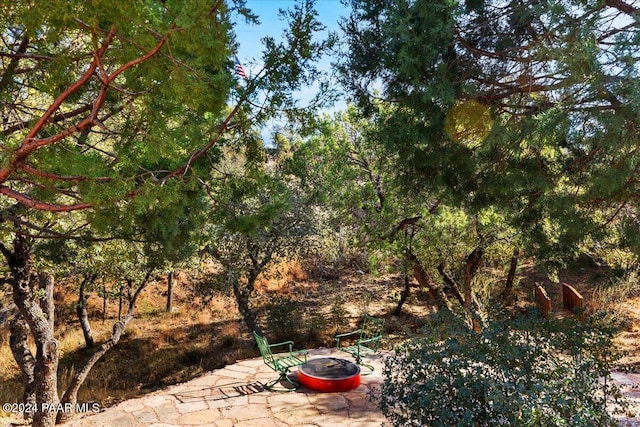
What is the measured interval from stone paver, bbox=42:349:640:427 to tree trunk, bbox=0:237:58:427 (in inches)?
17.2

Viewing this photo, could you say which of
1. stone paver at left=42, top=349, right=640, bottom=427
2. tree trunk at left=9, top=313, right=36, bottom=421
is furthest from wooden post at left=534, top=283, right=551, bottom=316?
tree trunk at left=9, top=313, right=36, bottom=421

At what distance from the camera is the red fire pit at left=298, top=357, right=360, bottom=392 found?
5.59 metres

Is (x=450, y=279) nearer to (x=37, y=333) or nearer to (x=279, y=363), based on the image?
(x=279, y=363)

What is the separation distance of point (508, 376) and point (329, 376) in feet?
10.9

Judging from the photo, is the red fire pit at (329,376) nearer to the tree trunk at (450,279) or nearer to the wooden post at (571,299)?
the tree trunk at (450,279)

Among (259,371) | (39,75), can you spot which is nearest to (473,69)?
(39,75)

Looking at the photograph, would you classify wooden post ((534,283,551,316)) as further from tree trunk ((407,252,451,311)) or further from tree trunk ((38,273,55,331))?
tree trunk ((38,273,55,331))

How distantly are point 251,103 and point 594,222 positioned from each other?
133 inches

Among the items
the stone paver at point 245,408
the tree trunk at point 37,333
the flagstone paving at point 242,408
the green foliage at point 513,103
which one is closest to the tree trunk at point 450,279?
the stone paver at point 245,408

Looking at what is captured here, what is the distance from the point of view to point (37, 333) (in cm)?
562

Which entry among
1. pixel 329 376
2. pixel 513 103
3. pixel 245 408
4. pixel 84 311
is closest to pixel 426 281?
pixel 329 376

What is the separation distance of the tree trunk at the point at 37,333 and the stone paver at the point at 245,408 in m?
0.44

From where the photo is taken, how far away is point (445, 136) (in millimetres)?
4176

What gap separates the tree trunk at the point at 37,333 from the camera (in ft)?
17.8
